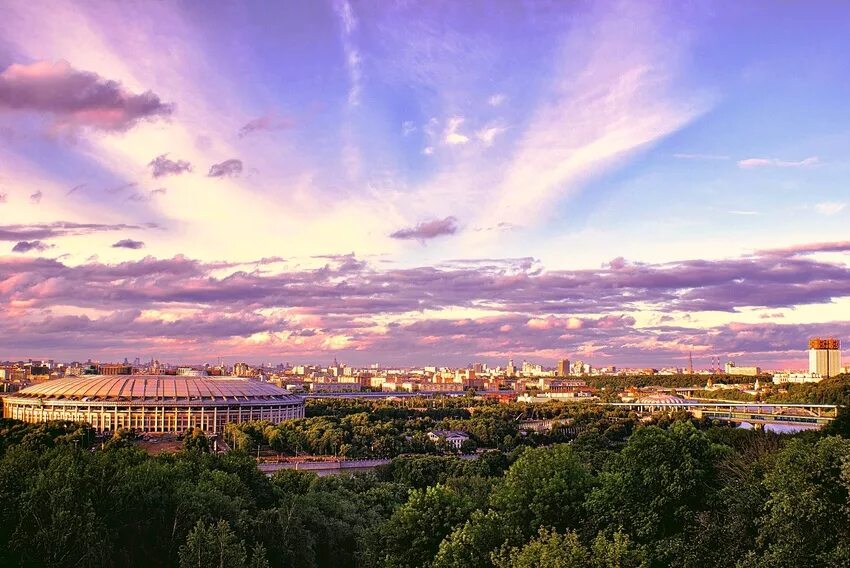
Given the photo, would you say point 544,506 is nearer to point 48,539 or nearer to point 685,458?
point 685,458

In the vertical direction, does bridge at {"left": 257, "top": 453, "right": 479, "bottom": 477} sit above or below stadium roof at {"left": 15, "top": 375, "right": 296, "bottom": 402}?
below

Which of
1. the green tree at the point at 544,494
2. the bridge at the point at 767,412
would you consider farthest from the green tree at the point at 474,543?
the bridge at the point at 767,412

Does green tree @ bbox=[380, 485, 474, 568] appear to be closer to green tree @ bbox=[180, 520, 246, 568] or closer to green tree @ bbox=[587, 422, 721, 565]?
green tree @ bbox=[180, 520, 246, 568]

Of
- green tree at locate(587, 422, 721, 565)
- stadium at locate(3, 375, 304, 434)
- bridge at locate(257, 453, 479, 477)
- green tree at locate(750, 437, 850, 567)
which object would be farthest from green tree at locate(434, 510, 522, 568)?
stadium at locate(3, 375, 304, 434)

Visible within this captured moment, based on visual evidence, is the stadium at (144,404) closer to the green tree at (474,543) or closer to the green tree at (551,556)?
the green tree at (474,543)

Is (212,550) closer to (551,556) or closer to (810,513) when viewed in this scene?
(551,556)

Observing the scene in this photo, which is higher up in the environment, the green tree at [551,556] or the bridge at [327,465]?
the green tree at [551,556]
